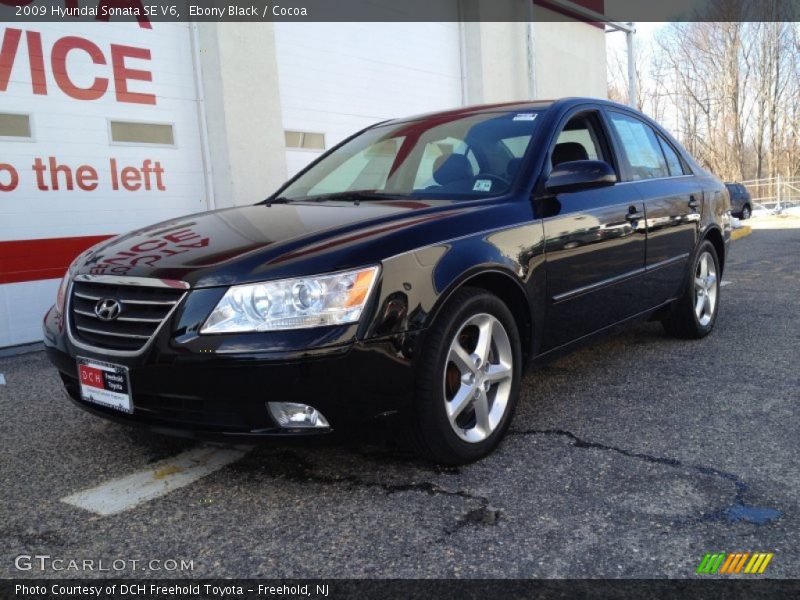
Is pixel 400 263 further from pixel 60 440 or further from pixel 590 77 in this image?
pixel 590 77

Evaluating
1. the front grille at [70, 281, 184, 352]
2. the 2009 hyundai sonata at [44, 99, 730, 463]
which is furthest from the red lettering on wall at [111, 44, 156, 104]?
the front grille at [70, 281, 184, 352]

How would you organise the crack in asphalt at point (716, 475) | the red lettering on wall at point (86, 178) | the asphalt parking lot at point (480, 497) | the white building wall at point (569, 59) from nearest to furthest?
1. the asphalt parking lot at point (480, 497)
2. the crack in asphalt at point (716, 475)
3. the red lettering on wall at point (86, 178)
4. the white building wall at point (569, 59)

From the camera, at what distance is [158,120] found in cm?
687

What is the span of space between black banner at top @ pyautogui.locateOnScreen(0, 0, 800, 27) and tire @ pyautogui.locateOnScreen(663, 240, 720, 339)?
5.15 meters

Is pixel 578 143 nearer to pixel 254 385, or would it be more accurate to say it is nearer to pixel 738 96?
pixel 254 385

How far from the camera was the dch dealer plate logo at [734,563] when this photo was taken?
82.4 inches

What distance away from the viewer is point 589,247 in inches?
141

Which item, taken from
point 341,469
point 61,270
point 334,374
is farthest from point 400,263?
point 61,270

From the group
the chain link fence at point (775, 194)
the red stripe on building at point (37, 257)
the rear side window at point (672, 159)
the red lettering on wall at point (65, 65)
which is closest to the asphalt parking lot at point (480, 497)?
the rear side window at point (672, 159)

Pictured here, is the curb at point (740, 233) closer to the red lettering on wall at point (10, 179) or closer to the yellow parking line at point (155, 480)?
the red lettering on wall at point (10, 179)

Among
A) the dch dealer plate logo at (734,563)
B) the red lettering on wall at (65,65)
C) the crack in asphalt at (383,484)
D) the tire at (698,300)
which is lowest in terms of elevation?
the dch dealer plate logo at (734,563)

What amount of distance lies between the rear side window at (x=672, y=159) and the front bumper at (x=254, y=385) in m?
2.98

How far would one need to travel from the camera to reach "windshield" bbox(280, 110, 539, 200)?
135 inches

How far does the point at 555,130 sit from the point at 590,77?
42.2 ft
